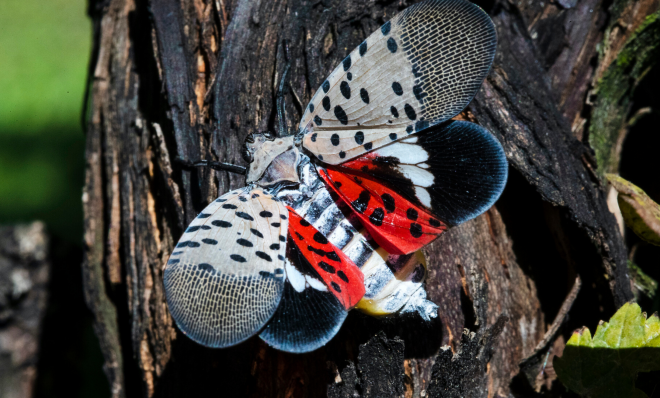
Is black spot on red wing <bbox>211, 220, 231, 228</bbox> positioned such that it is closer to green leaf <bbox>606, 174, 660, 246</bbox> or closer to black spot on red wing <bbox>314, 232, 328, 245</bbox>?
black spot on red wing <bbox>314, 232, 328, 245</bbox>

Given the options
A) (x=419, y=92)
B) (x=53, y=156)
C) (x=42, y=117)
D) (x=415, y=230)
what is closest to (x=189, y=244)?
(x=415, y=230)

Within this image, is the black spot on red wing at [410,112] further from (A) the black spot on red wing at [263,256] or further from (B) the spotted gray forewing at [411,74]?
(A) the black spot on red wing at [263,256]

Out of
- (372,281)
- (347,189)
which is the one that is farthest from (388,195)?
(372,281)

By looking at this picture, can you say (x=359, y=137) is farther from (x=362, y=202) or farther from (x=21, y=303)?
(x=21, y=303)

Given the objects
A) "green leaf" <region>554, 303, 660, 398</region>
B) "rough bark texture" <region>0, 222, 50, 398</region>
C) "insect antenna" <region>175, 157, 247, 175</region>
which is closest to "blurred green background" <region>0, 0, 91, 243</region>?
"rough bark texture" <region>0, 222, 50, 398</region>

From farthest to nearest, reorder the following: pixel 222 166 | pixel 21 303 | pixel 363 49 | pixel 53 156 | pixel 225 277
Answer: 1. pixel 53 156
2. pixel 21 303
3. pixel 222 166
4. pixel 363 49
5. pixel 225 277

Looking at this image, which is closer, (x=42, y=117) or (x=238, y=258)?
(x=238, y=258)
